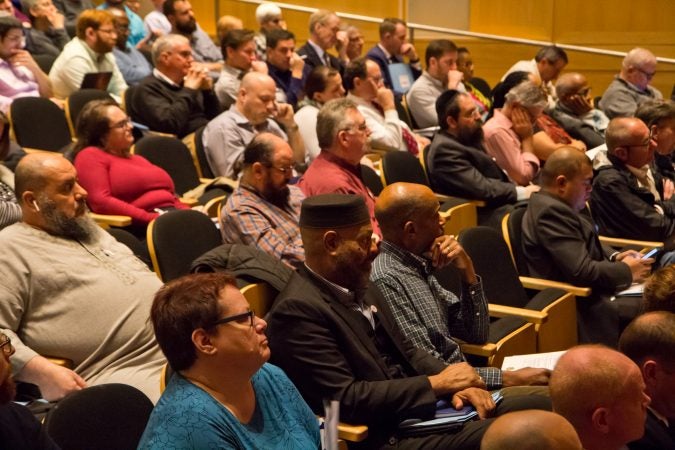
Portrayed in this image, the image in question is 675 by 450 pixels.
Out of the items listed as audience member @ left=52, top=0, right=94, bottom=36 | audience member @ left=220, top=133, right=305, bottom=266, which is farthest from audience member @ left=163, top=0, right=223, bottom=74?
audience member @ left=220, top=133, right=305, bottom=266

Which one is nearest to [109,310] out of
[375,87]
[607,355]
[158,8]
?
[607,355]

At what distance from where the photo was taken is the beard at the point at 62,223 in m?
2.89

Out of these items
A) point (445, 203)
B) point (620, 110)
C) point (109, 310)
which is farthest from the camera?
point (620, 110)

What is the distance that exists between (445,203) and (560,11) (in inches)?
187

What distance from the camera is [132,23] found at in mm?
7641

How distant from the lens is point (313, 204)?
262cm

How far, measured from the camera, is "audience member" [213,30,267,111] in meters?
5.72

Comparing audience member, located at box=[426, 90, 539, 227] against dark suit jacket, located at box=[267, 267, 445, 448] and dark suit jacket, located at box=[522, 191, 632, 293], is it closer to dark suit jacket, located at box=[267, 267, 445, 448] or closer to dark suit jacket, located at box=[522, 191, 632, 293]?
dark suit jacket, located at box=[522, 191, 632, 293]

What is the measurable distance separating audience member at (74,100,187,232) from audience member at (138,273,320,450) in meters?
1.92

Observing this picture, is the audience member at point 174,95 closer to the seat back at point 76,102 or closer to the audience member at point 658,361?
the seat back at point 76,102

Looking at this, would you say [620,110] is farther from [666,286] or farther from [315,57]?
[666,286]

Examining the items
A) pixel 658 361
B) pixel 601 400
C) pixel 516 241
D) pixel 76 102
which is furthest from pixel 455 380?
pixel 76 102

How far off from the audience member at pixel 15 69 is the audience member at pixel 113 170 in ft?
4.22

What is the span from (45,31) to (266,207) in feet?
12.4
